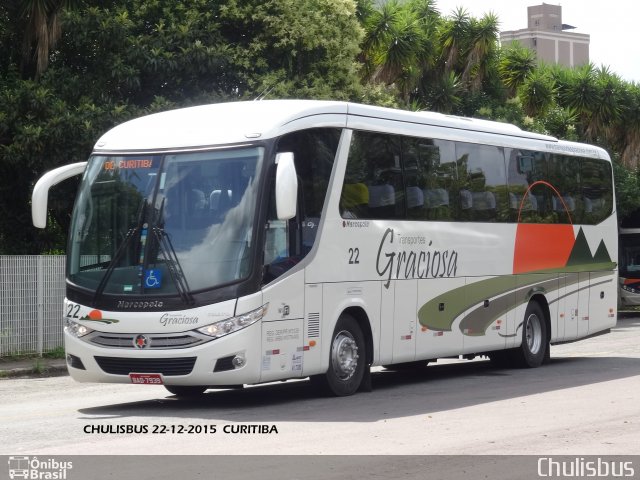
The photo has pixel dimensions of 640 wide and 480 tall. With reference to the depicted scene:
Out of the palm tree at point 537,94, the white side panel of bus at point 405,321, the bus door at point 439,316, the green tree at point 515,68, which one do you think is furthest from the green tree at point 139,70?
the green tree at point 515,68

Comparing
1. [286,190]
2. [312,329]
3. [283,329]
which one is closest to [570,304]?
[312,329]

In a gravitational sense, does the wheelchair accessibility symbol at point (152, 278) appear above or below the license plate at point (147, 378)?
above

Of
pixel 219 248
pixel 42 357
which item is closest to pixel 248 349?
pixel 219 248

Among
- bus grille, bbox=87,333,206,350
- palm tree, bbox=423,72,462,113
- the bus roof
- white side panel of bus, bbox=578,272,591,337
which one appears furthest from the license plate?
palm tree, bbox=423,72,462,113

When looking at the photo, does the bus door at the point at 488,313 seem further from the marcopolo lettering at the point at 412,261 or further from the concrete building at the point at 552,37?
the concrete building at the point at 552,37

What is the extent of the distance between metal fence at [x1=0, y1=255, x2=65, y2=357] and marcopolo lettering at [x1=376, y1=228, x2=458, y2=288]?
8.57 metres

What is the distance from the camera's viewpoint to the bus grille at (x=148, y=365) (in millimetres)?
12961

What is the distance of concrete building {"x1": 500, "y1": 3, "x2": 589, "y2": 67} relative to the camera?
11575cm

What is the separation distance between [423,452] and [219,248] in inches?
154

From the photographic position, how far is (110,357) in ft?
43.7

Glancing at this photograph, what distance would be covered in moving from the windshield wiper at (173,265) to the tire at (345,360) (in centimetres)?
225

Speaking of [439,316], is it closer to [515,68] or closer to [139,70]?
[139,70]

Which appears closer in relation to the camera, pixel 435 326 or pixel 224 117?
pixel 224 117
